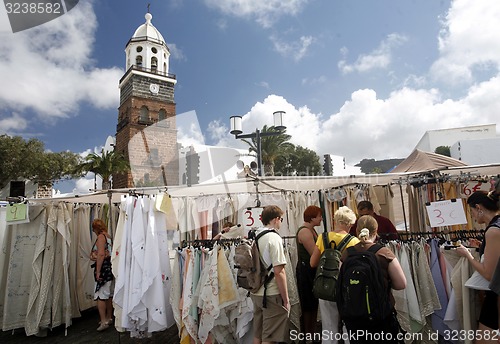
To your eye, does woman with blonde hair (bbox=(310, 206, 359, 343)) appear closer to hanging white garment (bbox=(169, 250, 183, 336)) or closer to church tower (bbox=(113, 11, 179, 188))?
hanging white garment (bbox=(169, 250, 183, 336))

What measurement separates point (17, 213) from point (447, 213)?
5936mm

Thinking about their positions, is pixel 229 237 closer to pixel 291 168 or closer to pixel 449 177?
pixel 449 177

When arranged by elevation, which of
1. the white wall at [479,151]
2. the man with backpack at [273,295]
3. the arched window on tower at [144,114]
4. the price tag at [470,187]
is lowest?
the man with backpack at [273,295]

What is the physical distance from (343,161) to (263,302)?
8.28 meters

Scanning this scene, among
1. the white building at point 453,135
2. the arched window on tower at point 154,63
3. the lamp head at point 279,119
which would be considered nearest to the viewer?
the lamp head at point 279,119

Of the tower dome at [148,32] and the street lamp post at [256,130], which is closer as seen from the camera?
the street lamp post at [256,130]

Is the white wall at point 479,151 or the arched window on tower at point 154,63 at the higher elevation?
the arched window on tower at point 154,63

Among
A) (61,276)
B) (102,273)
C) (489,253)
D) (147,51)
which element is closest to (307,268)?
(489,253)

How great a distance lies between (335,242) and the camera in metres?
2.99

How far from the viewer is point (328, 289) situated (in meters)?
2.88

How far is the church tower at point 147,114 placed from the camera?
1247 inches

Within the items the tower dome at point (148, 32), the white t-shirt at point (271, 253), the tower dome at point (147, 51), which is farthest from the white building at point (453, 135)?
the white t-shirt at point (271, 253)

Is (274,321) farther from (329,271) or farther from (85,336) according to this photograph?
(85,336)

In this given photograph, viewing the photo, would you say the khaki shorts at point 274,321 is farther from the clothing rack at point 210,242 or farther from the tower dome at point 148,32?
the tower dome at point 148,32
